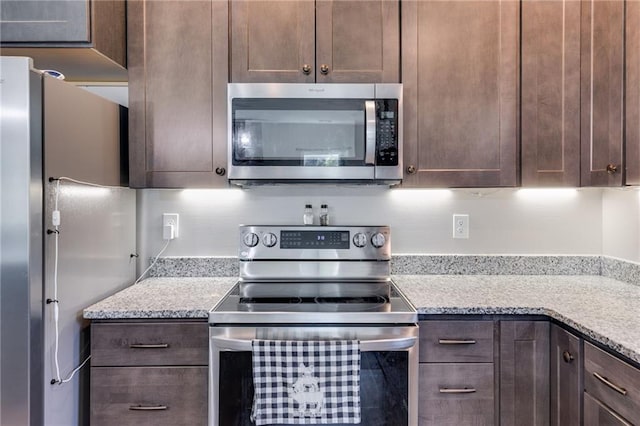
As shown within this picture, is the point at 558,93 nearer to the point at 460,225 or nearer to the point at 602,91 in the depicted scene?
the point at 602,91

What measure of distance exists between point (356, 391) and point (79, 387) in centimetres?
97

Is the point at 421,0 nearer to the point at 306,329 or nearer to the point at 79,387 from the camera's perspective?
the point at 306,329

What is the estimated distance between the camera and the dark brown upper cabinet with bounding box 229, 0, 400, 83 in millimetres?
1675

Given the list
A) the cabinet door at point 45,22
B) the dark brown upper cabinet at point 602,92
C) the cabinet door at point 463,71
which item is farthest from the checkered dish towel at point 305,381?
the cabinet door at point 45,22

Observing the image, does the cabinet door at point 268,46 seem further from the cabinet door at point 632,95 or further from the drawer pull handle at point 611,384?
the drawer pull handle at point 611,384

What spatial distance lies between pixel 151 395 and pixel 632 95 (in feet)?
6.64

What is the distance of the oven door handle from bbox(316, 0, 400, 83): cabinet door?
1.04 meters

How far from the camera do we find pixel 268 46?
1677 mm

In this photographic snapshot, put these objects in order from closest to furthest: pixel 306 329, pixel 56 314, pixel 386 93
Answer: pixel 56 314, pixel 306 329, pixel 386 93

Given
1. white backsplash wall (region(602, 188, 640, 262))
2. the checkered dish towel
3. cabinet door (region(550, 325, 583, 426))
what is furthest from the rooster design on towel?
white backsplash wall (region(602, 188, 640, 262))

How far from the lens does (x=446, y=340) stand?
4.63 feet

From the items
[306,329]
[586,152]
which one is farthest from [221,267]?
[586,152]

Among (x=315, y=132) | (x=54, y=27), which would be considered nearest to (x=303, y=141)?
(x=315, y=132)

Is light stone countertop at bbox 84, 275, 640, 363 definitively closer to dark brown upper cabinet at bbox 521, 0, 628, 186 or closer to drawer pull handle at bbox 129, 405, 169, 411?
drawer pull handle at bbox 129, 405, 169, 411
